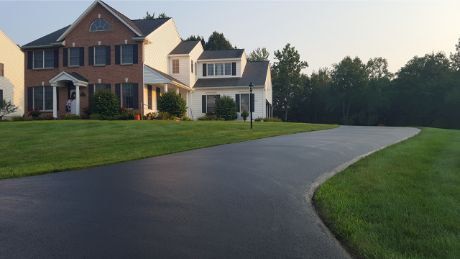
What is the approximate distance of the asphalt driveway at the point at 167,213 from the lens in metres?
4.35

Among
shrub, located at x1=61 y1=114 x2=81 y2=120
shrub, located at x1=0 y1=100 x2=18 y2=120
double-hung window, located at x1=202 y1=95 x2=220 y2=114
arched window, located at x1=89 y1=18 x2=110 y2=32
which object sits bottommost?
shrub, located at x1=61 y1=114 x2=81 y2=120

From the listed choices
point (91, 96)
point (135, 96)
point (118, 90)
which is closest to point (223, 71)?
point (135, 96)

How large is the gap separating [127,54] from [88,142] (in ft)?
54.0

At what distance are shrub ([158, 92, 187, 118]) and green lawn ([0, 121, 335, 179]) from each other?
741 cm

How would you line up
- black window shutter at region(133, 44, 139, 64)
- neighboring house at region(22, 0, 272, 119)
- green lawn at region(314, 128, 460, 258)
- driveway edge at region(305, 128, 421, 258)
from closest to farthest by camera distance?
green lawn at region(314, 128, 460, 258) < driveway edge at region(305, 128, 421, 258) < neighboring house at region(22, 0, 272, 119) < black window shutter at region(133, 44, 139, 64)

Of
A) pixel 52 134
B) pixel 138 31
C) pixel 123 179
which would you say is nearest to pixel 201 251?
pixel 123 179

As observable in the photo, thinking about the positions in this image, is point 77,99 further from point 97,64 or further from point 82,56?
point 82,56

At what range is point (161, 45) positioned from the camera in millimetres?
33062

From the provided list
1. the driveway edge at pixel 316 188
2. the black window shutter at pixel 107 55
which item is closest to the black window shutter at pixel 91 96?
the black window shutter at pixel 107 55

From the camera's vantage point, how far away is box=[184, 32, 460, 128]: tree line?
50656 millimetres

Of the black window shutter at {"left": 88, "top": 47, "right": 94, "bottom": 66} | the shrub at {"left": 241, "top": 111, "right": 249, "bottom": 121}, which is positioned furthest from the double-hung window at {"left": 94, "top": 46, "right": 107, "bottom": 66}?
the shrub at {"left": 241, "top": 111, "right": 249, "bottom": 121}

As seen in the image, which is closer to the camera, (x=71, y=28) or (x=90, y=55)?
(x=71, y=28)

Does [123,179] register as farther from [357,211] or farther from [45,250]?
[357,211]

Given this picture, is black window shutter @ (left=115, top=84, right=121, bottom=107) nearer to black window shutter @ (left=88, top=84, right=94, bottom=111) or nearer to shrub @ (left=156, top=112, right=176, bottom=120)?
black window shutter @ (left=88, top=84, right=94, bottom=111)
